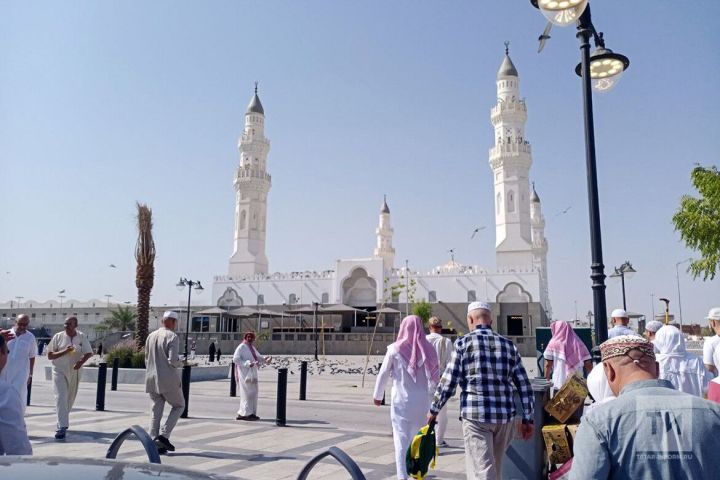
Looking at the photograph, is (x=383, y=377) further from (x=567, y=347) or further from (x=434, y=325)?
(x=567, y=347)

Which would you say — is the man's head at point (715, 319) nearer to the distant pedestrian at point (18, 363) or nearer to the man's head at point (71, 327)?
the distant pedestrian at point (18, 363)

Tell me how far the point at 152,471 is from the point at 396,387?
3.95 metres

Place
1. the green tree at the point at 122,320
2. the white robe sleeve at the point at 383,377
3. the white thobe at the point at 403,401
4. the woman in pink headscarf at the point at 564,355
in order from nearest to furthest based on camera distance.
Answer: the white thobe at the point at 403,401 < the white robe sleeve at the point at 383,377 < the woman in pink headscarf at the point at 564,355 < the green tree at the point at 122,320

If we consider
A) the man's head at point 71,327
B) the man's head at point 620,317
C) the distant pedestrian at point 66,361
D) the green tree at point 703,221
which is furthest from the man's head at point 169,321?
the green tree at point 703,221

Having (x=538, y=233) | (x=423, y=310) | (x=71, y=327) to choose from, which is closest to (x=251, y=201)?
(x=423, y=310)

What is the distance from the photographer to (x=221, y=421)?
977cm

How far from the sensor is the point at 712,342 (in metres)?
6.30

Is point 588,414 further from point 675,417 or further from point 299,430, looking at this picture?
point 299,430

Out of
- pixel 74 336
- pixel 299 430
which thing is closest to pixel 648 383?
pixel 299 430

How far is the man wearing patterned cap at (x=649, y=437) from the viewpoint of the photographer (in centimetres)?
200

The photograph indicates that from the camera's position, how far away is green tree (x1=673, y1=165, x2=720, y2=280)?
56.3 ft

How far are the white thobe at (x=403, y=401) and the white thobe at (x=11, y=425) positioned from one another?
3.19 m

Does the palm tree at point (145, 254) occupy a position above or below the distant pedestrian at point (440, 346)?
above

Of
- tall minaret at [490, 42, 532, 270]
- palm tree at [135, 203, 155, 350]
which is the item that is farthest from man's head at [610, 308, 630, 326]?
tall minaret at [490, 42, 532, 270]
